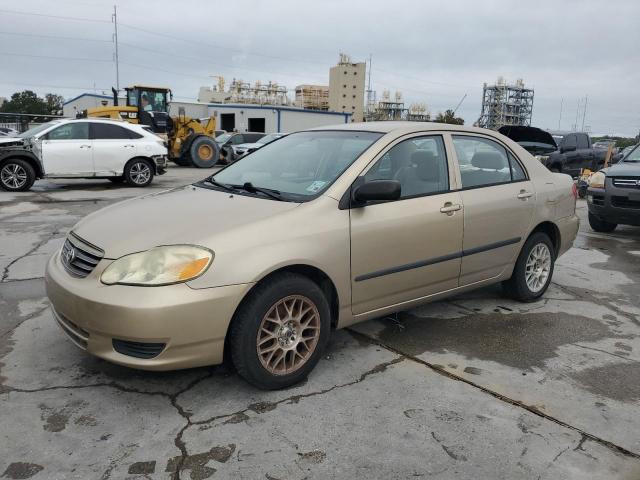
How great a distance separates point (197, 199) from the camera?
12.1 feet

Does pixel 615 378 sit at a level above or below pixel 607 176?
below

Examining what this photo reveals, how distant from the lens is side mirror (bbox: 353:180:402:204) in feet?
11.0

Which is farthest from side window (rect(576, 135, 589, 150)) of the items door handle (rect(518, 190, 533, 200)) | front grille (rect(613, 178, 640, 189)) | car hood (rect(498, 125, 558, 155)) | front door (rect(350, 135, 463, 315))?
front door (rect(350, 135, 463, 315))

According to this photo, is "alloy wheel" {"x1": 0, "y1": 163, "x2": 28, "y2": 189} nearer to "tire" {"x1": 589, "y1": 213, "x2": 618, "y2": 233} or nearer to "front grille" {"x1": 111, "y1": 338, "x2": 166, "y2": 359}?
"front grille" {"x1": 111, "y1": 338, "x2": 166, "y2": 359}

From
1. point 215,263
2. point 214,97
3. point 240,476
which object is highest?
point 214,97

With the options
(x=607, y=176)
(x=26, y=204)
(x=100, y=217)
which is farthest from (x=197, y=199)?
(x=26, y=204)

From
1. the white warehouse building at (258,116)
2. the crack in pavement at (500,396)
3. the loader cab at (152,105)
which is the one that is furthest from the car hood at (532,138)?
the white warehouse building at (258,116)

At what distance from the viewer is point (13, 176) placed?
1212 centimetres

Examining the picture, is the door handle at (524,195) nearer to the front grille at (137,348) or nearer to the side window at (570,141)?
the front grille at (137,348)

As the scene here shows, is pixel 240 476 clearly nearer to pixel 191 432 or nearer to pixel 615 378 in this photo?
pixel 191 432

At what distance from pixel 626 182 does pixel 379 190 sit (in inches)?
251

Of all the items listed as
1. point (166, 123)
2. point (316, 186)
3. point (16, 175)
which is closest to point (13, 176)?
point (16, 175)

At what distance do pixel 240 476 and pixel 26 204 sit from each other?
9.69 meters

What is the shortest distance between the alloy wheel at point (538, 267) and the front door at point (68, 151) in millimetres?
10891
